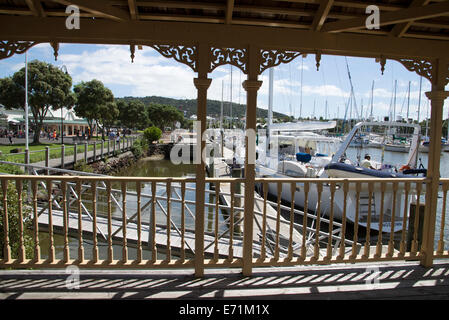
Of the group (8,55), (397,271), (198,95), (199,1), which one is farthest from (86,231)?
(397,271)

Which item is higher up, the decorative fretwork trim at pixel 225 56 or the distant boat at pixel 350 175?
the decorative fretwork trim at pixel 225 56

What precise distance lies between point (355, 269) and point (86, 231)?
446cm

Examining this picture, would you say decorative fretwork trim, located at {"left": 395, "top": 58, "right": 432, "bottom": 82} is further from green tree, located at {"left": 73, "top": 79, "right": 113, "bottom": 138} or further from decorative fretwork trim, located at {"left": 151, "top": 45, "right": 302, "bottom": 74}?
green tree, located at {"left": 73, "top": 79, "right": 113, "bottom": 138}

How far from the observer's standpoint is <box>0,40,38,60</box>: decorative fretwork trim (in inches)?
113

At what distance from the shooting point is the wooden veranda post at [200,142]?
115 inches

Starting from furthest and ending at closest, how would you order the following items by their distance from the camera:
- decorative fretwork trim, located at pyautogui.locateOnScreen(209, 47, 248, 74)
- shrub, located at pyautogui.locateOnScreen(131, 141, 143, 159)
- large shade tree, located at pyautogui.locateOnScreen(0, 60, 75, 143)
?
shrub, located at pyautogui.locateOnScreen(131, 141, 143, 159)
large shade tree, located at pyautogui.locateOnScreen(0, 60, 75, 143)
decorative fretwork trim, located at pyautogui.locateOnScreen(209, 47, 248, 74)

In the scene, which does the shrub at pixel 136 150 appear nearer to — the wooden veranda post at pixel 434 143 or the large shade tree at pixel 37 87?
the large shade tree at pixel 37 87

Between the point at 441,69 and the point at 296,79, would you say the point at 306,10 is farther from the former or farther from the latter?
the point at 296,79

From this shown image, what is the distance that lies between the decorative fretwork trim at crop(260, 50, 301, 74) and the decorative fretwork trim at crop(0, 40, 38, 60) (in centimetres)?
226

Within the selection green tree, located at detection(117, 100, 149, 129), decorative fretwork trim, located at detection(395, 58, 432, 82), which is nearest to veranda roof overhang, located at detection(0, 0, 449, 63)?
decorative fretwork trim, located at detection(395, 58, 432, 82)

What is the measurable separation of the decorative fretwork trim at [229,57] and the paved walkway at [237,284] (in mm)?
2093

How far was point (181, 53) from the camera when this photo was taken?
294 cm

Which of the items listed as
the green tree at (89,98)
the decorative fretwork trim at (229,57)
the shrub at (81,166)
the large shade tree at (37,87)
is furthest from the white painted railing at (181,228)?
the green tree at (89,98)

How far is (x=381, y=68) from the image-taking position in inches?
128
